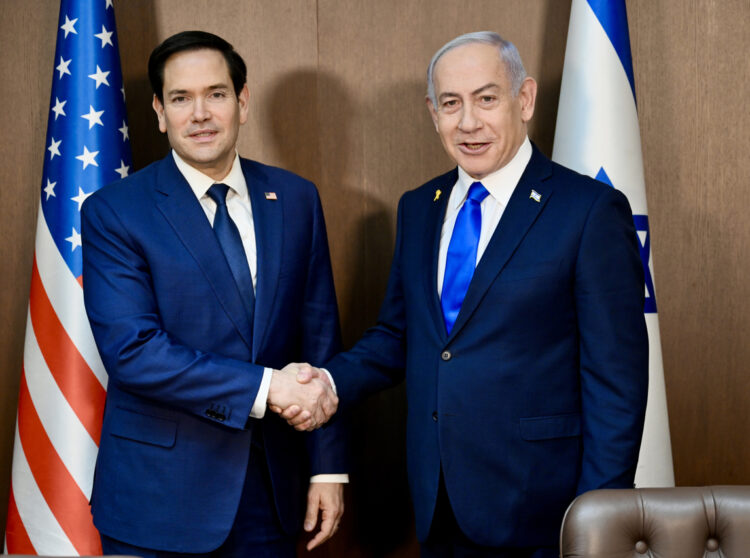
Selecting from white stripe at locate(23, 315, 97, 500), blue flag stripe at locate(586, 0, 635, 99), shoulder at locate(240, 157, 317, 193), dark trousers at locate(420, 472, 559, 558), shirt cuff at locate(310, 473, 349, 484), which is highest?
blue flag stripe at locate(586, 0, 635, 99)

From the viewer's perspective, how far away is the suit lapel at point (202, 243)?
222 cm

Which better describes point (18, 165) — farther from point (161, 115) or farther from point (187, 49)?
point (187, 49)

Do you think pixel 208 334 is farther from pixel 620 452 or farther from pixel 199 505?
pixel 620 452

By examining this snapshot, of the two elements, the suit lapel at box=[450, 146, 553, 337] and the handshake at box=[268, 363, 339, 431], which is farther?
the handshake at box=[268, 363, 339, 431]

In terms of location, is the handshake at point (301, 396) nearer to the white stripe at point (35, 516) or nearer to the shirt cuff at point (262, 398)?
the shirt cuff at point (262, 398)

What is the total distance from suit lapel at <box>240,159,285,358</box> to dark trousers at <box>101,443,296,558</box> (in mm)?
334

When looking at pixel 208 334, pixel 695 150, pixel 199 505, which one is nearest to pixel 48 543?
pixel 199 505

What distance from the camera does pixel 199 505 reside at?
7.16 feet

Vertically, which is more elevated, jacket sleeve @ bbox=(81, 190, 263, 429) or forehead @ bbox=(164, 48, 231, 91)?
forehead @ bbox=(164, 48, 231, 91)

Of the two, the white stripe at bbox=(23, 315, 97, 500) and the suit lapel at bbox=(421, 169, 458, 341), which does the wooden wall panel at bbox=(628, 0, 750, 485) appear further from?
the white stripe at bbox=(23, 315, 97, 500)

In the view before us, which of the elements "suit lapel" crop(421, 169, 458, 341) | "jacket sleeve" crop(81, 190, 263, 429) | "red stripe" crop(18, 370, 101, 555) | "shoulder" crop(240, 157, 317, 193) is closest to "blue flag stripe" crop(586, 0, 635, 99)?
"suit lapel" crop(421, 169, 458, 341)

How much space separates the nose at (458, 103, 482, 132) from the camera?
7.13 feet

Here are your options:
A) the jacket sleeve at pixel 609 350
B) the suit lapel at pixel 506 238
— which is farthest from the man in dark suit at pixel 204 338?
the jacket sleeve at pixel 609 350

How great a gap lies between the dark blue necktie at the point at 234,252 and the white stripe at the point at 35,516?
3.75 ft
